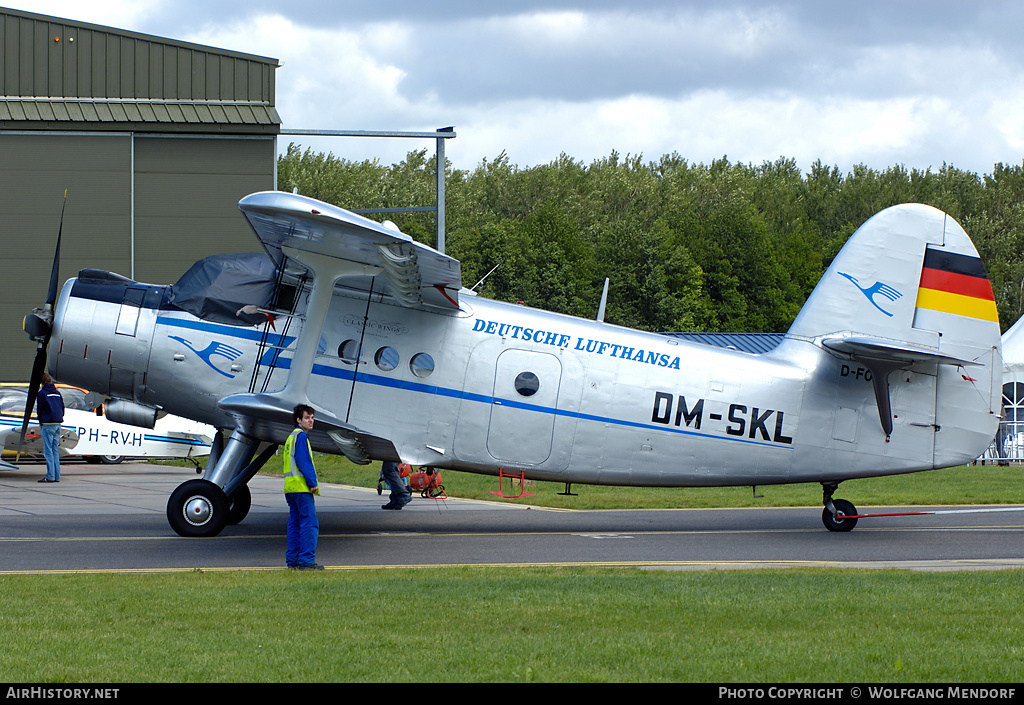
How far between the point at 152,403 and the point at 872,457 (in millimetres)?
9477

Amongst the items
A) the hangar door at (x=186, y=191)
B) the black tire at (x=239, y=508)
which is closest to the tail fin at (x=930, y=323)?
the black tire at (x=239, y=508)

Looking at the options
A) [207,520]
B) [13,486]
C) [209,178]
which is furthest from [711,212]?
[207,520]

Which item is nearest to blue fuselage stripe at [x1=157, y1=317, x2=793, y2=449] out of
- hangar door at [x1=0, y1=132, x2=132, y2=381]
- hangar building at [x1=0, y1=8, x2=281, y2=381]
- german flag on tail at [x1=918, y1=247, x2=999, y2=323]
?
german flag on tail at [x1=918, y1=247, x2=999, y2=323]

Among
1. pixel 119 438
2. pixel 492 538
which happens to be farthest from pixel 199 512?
pixel 119 438

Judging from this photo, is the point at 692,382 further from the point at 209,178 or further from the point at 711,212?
the point at 711,212

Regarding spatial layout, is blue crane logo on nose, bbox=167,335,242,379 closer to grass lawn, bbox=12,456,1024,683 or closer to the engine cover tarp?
the engine cover tarp

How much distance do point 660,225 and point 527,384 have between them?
7495 centimetres

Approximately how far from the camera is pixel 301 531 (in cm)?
1059

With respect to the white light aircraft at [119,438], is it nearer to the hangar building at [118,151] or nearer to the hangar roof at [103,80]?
the hangar building at [118,151]

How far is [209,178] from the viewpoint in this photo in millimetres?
32531

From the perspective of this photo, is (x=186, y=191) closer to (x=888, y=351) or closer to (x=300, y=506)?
(x=300, y=506)

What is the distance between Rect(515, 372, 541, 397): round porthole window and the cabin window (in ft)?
6.83

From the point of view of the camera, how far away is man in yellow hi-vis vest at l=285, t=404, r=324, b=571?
10555 mm

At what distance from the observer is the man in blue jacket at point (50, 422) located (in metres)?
21.6
